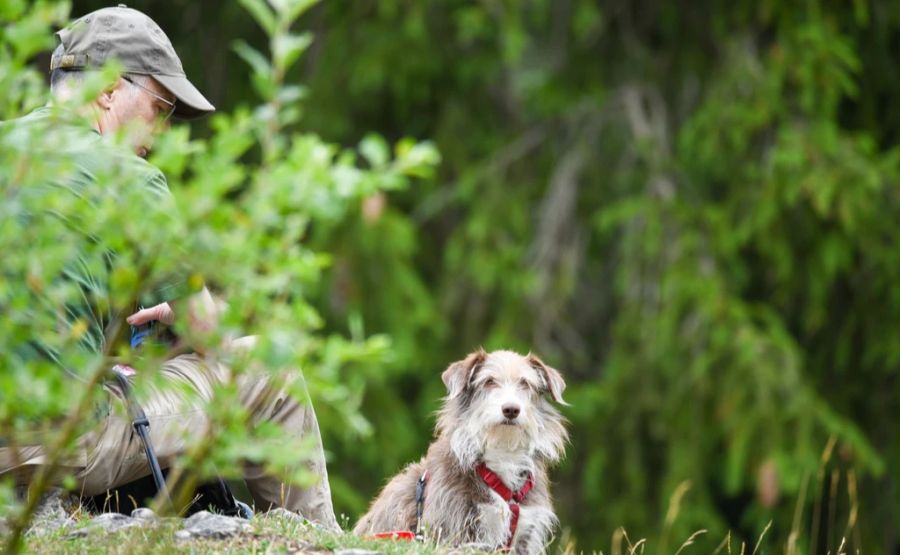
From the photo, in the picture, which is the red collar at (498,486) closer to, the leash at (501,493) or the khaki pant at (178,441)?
the leash at (501,493)

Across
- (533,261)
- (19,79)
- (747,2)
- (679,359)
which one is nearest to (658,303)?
(679,359)

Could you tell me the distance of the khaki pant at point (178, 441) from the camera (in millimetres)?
4441

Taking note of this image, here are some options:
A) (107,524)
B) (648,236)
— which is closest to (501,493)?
(107,524)

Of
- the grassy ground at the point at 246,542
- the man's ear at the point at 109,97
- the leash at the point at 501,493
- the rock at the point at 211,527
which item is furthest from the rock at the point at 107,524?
the man's ear at the point at 109,97

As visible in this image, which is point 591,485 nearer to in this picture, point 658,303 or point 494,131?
point 658,303

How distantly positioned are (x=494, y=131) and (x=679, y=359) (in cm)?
319

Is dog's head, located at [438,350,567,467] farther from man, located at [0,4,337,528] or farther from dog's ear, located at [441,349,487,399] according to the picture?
man, located at [0,4,337,528]

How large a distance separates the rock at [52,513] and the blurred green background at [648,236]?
6.63 metres

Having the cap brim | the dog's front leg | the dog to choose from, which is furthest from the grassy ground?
the cap brim

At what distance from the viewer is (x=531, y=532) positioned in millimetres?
5027

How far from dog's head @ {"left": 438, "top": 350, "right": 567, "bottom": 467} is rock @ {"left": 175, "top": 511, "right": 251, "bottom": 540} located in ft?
3.80

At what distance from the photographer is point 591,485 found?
12.1m

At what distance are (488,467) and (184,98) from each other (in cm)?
182

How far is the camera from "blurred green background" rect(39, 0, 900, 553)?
10.9 meters
